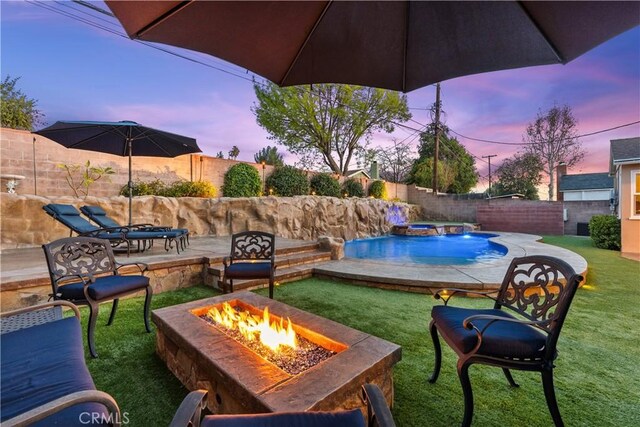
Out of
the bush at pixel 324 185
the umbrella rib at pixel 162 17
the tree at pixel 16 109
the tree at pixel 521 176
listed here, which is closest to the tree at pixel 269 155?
the bush at pixel 324 185

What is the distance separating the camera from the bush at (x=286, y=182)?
11.4 meters

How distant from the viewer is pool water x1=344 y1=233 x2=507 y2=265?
760 centimetres

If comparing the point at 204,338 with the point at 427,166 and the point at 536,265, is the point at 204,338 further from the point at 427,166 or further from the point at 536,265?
the point at 427,166

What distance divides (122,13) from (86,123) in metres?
4.03

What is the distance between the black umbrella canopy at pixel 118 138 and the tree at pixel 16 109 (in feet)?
13.7

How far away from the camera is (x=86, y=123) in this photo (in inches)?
180

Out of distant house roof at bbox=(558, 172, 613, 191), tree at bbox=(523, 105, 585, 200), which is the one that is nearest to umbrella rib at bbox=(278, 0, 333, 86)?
tree at bbox=(523, 105, 585, 200)

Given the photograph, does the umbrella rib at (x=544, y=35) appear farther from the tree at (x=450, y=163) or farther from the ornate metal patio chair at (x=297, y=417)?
the tree at (x=450, y=163)

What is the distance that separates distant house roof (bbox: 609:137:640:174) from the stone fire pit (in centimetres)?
1006

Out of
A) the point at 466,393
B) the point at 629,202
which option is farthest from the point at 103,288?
the point at 629,202

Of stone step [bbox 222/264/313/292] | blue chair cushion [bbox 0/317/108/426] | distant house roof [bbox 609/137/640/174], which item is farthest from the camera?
distant house roof [bbox 609/137/640/174]

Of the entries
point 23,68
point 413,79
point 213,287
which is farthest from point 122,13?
point 23,68

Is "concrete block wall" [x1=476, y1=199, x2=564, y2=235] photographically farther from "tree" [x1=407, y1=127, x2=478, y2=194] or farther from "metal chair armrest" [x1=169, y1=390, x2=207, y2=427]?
"metal chair armrest" [x1=169, y1=390, x2=207, y2=427]

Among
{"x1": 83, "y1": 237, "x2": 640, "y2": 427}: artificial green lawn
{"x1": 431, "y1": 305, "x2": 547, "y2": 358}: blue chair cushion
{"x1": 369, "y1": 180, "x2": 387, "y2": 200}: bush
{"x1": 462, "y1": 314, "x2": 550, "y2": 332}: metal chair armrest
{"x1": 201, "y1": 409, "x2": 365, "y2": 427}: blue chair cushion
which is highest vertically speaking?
{"x1": 369, "y1": 180, "x2": 387, "y2": 200}: bush
